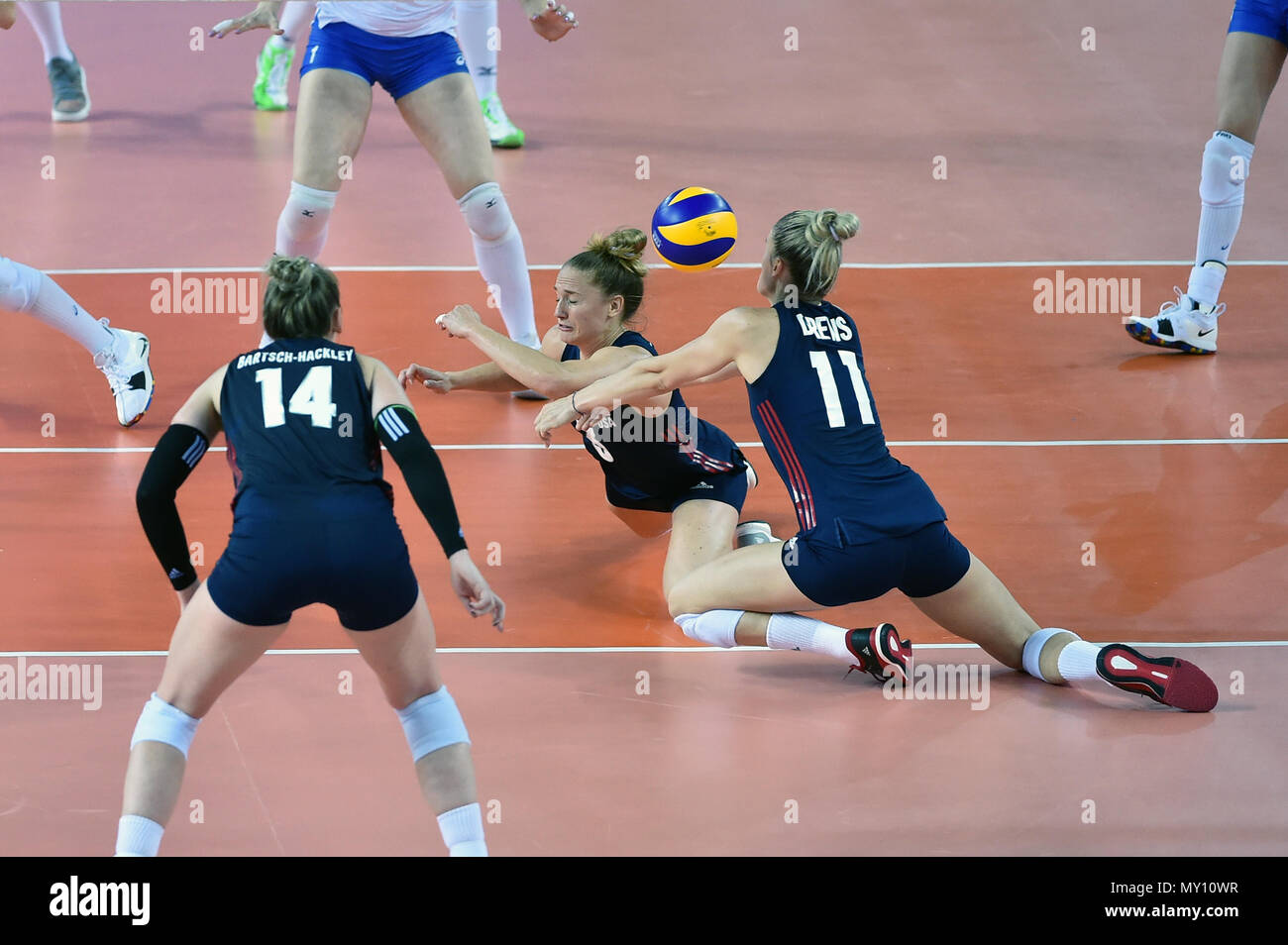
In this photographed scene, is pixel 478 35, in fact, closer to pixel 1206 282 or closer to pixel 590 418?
pixel 1206 282

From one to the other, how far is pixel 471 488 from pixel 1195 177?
20.4ft

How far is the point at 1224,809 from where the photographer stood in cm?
482

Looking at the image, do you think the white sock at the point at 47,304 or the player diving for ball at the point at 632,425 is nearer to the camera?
the player diving for ball at the point at 632,425

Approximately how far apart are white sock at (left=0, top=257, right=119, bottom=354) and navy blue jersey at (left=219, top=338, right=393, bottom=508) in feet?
11.6

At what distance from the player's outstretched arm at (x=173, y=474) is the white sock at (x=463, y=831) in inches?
36.0

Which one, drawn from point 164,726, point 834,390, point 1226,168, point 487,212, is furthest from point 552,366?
point 1226,168

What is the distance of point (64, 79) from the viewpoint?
1205 cm

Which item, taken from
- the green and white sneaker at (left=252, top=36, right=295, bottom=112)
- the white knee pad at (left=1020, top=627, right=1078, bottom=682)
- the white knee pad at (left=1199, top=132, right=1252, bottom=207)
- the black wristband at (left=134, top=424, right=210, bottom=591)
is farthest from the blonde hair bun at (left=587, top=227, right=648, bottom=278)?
the green and white sneaker at (left=252, top=36, right=295, bottom=112)

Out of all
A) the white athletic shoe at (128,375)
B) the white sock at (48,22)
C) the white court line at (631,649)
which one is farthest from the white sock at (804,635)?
the white sock at (48,22)

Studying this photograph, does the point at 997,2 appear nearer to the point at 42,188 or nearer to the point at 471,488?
the point at 42,188

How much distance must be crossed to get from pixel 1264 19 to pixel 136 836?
261 inches

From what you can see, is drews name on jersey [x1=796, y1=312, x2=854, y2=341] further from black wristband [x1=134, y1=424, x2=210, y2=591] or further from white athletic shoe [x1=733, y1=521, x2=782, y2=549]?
black wristband [x1=134, y1=424, x2=210, y2=591]

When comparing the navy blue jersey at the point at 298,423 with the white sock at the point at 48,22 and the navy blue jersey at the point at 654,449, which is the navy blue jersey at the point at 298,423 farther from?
the white sock at the point at 48,22

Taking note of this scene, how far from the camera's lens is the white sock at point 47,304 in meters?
7.35
